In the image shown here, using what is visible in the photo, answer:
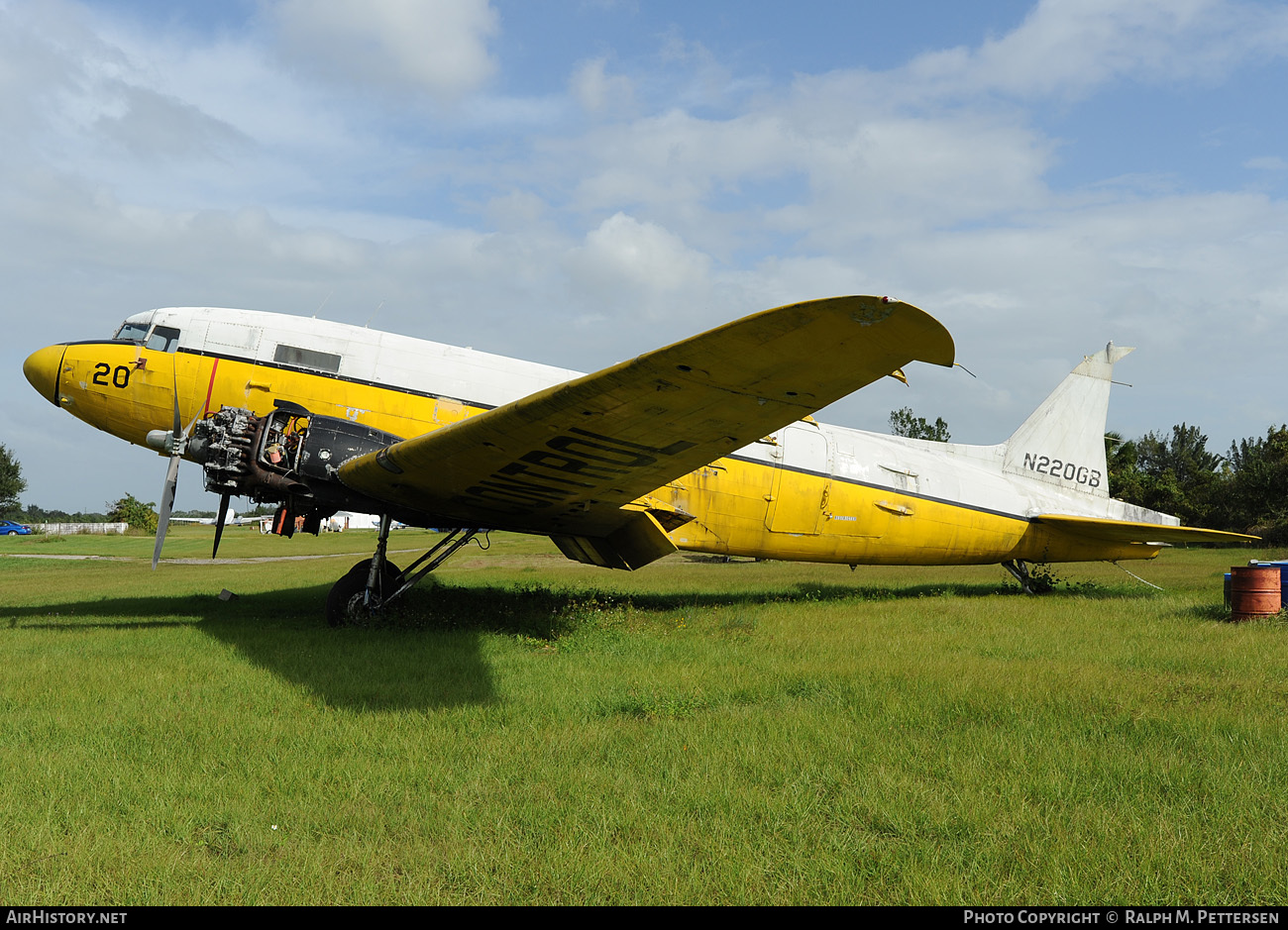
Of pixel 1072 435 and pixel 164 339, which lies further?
pixel 1072 435

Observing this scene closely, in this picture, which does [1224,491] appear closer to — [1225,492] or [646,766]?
[1225,492]

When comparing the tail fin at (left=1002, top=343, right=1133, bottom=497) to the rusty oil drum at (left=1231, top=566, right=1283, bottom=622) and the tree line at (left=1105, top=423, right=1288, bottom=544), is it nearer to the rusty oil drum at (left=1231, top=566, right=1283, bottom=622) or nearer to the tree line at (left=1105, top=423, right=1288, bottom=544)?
the rusty oil drum at (left=1231, top=566, right=1283, bottom=622)

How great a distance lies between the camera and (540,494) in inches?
394

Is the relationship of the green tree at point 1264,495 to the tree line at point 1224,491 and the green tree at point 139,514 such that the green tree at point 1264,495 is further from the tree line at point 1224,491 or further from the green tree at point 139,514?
the green tree at point 139,514

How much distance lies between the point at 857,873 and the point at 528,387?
9655mm

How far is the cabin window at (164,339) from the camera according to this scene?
11789 millimetres

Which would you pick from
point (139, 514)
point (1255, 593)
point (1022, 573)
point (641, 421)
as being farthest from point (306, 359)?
point (139, 514)

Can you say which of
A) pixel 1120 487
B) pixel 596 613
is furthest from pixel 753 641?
pixel 1120 487

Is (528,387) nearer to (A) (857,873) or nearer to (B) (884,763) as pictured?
(B) (884,763)

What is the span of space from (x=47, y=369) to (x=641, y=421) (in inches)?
411

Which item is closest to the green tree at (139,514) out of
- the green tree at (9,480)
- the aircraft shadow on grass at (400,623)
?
the green tree at (9,480)

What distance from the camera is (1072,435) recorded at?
16.3 metres

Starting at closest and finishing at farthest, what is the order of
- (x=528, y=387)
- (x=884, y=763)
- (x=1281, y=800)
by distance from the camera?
(x=1281, y=800), (x=884, y=763), (x=528, y=387)

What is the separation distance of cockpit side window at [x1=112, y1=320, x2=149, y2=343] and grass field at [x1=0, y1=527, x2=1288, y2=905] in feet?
15.2
